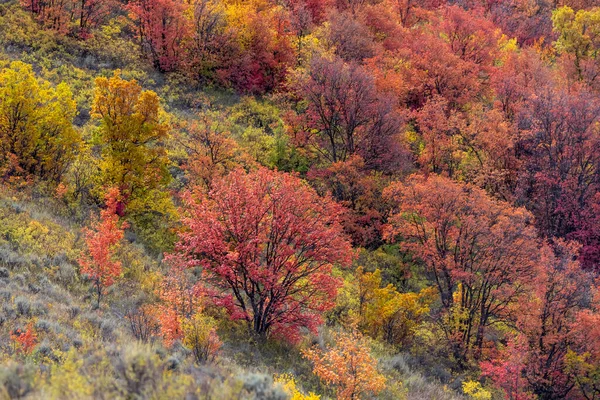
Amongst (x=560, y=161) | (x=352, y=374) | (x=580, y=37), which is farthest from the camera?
(x=580, y=37)

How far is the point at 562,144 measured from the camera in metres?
34.3

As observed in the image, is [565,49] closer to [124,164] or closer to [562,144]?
[562,144]

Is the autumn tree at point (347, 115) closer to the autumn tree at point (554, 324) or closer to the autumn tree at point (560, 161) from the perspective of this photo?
the autumn tree at point (560, 161)

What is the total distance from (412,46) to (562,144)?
56.1ft

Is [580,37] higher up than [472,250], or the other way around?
[580,37]

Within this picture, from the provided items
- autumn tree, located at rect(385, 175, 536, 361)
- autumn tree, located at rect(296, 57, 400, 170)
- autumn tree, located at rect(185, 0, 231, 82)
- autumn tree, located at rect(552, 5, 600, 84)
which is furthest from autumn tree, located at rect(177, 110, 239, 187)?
autumn tree, located at rect(552, 5, 600, 84)

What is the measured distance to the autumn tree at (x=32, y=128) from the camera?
22.6 m

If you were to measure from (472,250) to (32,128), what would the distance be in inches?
876

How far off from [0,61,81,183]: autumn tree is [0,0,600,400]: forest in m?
0.10

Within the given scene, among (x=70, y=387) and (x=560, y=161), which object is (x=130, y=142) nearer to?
(x=70, y=387)

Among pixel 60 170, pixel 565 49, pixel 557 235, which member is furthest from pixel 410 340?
pixel 565 49

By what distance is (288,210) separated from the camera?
18.8m

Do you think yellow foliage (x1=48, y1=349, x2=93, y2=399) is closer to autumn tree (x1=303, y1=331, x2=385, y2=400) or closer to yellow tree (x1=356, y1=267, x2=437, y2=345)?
autumn tree (x1=303, y1=331, x2=385, y2=400)

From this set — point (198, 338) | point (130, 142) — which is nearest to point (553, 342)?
point (198, 338)
